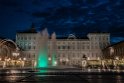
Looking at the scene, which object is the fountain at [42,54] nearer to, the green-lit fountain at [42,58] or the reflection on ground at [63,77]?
the green-lit fountain at [42,58]

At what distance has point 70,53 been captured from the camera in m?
137

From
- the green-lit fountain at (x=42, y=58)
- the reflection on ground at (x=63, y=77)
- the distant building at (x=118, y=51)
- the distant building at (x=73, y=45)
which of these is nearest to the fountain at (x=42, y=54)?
the green-lit fountain at (x=42, y=58)

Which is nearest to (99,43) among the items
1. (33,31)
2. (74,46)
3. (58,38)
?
(74,46)

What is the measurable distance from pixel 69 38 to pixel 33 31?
20462mm

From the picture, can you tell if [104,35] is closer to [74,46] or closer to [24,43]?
[74,46]

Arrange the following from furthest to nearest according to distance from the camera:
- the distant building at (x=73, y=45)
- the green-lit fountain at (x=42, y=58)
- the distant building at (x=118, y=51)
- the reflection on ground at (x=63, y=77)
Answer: the distant building at (x=73, y=45) → the distant building at (x=118, y=51) → the green-lit fountain at (x=42, y=58) → the reflection on ground at (x=63, y=77)

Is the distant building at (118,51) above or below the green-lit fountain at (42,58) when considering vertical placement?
above

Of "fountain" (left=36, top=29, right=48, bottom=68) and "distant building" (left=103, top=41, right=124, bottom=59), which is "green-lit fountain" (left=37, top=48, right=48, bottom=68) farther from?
"distant building" (left=103, top=41, right=124, bottom=59)

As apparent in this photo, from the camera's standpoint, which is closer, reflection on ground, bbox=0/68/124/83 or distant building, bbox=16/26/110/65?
reflection on ground, bbox=0/68/124/83

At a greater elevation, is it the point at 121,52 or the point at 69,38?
the point at 69,38

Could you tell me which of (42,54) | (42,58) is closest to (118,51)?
(42,58)

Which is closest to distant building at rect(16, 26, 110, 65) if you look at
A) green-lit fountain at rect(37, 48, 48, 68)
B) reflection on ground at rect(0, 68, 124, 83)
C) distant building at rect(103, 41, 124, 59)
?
distant building at rect(103, 41, 124, 59)

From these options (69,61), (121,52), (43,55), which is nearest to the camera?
(43,55)

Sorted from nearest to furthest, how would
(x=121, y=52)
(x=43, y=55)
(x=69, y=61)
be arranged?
1. (x=43, y=55)
2. (x=121, y=52)
3. (x=69, y=61)
